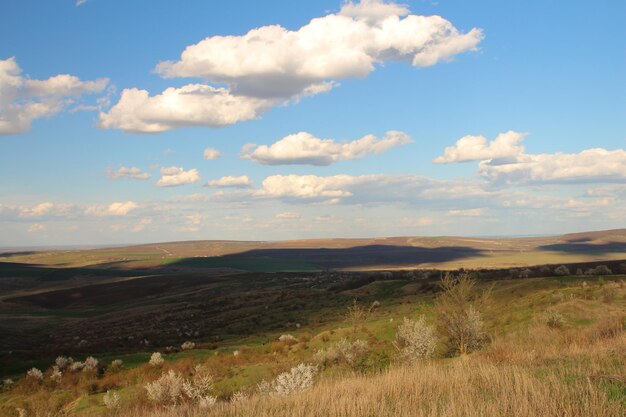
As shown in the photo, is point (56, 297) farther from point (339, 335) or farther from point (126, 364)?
point (339, 335)

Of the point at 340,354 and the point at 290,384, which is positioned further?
the point at 340,354

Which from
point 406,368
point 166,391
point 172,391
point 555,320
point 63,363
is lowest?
point 63,363

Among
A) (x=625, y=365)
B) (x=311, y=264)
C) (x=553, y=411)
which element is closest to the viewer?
(x=553, y=411)

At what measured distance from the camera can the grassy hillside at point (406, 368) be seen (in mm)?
6992

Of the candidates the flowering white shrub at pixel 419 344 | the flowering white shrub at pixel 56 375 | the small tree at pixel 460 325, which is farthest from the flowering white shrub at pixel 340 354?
the flowering white shrub at pixel 56 375

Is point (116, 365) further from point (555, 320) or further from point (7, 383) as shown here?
point (555, 320)

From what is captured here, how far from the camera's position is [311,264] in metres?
173

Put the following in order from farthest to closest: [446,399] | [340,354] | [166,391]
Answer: [340,354] → [166,391] → [446,399]

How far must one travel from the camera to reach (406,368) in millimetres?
11352

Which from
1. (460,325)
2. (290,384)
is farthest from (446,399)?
(460,325)

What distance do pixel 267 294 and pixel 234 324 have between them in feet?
51.7

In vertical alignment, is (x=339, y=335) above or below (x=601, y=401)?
below

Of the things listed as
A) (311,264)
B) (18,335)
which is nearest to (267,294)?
(18,335)

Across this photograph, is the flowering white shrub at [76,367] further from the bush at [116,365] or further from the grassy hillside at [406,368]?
the bush at [116,365]
